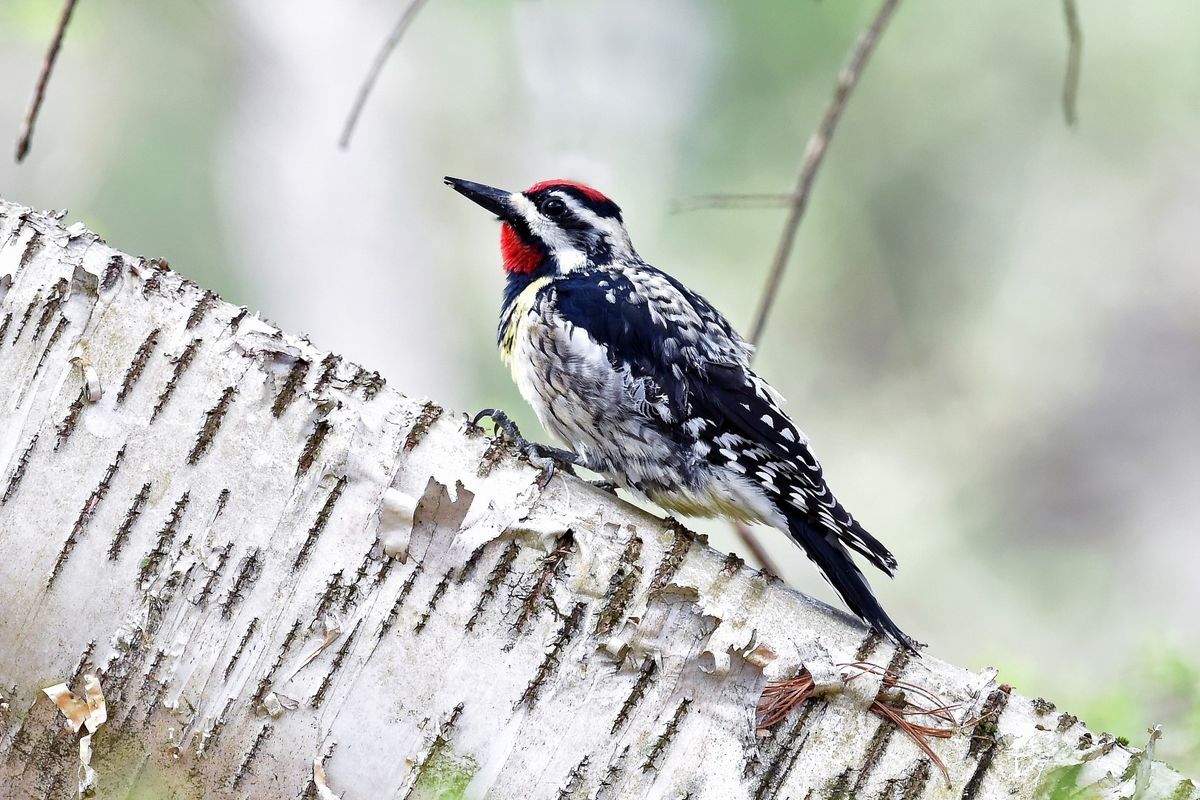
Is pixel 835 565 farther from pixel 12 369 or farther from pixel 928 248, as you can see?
pixel 928 248

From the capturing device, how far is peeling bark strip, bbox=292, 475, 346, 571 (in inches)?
50.3

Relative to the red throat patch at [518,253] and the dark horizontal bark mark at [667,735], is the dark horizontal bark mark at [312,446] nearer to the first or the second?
the dark horizontal bark mark at [667,735]

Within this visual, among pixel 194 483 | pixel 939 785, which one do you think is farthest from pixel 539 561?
pixel 939 785

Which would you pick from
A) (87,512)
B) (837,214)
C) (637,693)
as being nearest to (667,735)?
(637,693)

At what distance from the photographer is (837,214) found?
7500 millimetres

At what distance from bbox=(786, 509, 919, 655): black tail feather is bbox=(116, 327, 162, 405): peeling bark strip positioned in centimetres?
98

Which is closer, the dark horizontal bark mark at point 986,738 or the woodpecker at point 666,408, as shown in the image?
the dark horizontal bark mark at point 986,738

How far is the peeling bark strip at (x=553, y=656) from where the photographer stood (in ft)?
4.11

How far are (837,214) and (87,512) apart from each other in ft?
22.1

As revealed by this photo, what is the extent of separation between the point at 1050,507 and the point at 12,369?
6.88m

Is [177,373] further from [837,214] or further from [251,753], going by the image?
[837,214]

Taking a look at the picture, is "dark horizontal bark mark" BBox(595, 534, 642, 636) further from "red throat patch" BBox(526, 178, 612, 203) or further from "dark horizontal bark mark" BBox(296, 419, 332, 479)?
"red throat patch" BBox(526, 178, 612, 203)

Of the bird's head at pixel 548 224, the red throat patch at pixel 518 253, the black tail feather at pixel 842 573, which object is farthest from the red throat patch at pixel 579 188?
the black tail feather at pixel 842 573

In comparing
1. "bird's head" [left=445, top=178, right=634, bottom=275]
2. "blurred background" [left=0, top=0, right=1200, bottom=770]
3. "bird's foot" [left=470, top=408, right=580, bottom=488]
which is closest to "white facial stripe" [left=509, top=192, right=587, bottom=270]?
"bird's head" [left=445, top=178, right=634, bottom=275]
